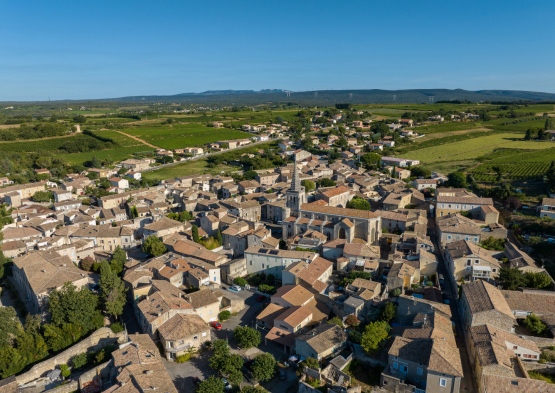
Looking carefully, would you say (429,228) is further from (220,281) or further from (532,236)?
(220,281)

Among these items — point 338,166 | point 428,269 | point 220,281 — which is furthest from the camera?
point 338,166

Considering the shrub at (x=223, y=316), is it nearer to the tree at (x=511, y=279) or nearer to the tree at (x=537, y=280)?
the tree at (x=511, y=279)

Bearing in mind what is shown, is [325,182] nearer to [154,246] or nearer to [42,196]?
[154,246]

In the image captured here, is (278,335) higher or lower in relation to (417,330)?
lower

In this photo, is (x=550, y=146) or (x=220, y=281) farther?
(x=550, y=146)

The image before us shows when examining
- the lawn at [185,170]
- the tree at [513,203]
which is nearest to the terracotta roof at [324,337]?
the tree at [513,203]

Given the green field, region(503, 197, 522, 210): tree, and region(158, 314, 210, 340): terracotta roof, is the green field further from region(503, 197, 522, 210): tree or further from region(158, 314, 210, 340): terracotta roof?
region(158, 314, 210, 340): terracotta roof

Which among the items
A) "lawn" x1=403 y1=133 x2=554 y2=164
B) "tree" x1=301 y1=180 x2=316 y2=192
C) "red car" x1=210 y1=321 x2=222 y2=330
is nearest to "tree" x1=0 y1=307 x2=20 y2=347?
"red car" x1=210 y1=321 x2=222 y2=330

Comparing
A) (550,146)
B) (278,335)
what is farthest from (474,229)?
(550,146)
